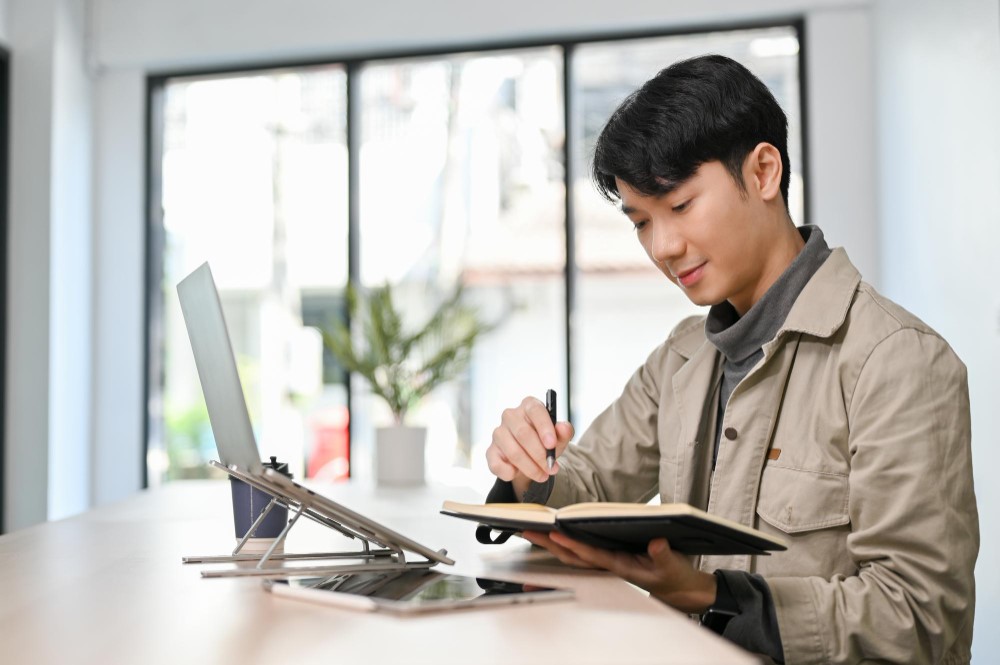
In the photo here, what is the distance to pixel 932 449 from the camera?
1.13 metres

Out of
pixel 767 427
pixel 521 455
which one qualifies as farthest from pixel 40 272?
pixel 767 427

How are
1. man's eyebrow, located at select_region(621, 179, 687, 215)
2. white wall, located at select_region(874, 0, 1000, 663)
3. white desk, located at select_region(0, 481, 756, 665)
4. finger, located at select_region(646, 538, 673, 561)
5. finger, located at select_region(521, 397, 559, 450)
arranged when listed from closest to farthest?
white desk, located at select_region(0, 481, 756, 665)
finger, located at select_region(646, 538, 673, 561)
finger, located at select_region(521, 397, 559, 450)
man's eyebrow, located at select_region(621, 179, 687, 215)
white wall, located at select_region(874, 0, 1000, 663)

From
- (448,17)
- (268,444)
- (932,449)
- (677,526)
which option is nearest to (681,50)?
(448,17)

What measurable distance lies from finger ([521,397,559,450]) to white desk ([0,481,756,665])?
0.15 meters

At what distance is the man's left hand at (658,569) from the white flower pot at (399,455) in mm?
1692

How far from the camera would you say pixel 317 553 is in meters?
1.27

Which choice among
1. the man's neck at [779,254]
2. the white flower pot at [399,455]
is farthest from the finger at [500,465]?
the white flower pot at [399,455]

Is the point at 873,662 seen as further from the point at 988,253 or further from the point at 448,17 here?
the point at 448,17

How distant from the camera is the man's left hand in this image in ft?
3.41

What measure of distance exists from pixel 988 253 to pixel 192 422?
3423 millimetres

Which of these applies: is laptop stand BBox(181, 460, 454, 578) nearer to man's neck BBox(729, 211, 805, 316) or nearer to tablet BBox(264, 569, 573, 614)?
tablet BBox(264, 569, 573, 614)

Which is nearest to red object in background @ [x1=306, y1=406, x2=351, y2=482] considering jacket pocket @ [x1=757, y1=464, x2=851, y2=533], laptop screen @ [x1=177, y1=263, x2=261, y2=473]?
laptop screen @ [x1=177, y1=263, x2=261, y2=473]

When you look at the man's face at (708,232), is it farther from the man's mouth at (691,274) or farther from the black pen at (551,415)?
the black pen at (551,415)

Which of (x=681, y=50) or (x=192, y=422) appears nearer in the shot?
(x=681, y=50)
